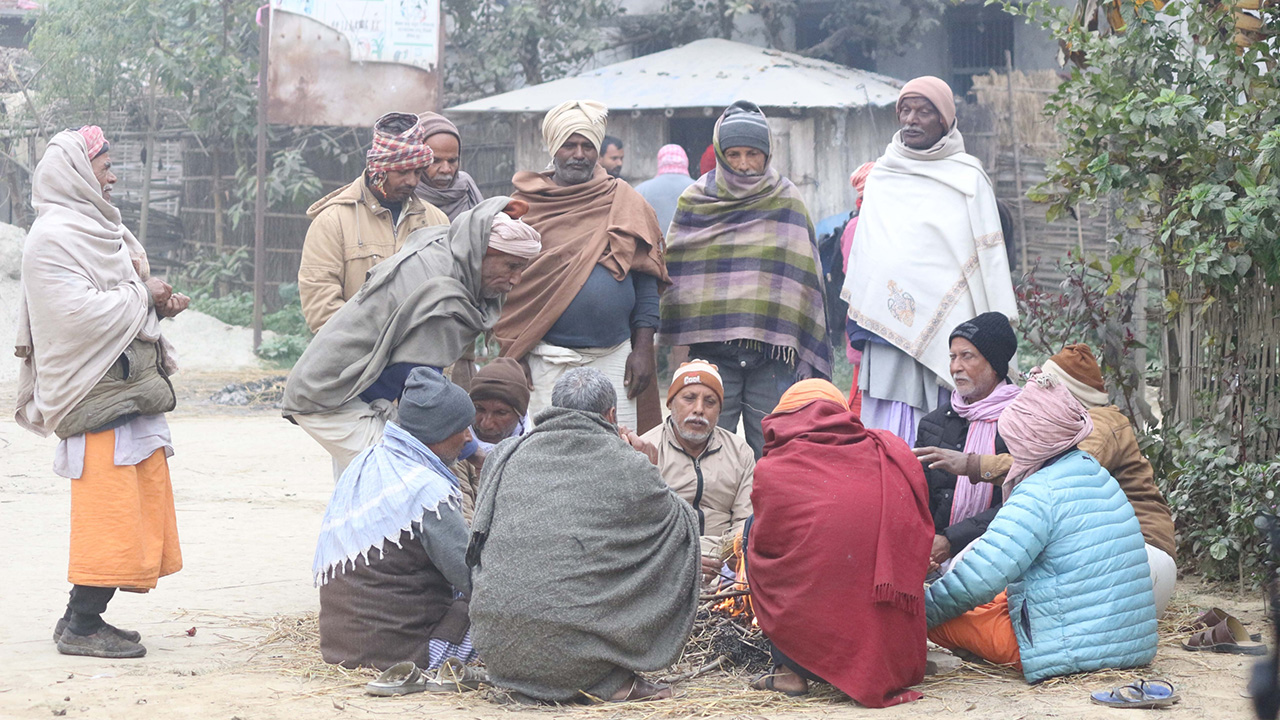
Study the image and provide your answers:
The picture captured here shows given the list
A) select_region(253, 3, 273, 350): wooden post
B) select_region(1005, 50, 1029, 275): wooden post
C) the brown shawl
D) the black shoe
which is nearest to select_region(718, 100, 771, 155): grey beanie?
the brown shawl

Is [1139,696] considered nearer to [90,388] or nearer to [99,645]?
[99,645]

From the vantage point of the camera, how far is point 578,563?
3965 mm

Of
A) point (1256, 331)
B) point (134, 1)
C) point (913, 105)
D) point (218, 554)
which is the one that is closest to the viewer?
point (1256, 331)

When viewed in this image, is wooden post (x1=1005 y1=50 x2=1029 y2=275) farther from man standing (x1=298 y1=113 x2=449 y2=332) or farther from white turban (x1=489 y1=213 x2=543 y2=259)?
white turban (x1=489 y1=213 x2=543 y2=259)

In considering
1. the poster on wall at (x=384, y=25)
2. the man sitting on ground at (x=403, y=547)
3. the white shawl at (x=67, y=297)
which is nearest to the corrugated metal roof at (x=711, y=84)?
the poster on wall at (x=384, y=25)

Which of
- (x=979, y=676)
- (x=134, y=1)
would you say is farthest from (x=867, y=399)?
(x=134, y=1)

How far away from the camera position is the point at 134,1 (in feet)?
49.2

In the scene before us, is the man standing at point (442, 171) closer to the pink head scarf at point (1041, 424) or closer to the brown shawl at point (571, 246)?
the brown shawl at point (571, 246)

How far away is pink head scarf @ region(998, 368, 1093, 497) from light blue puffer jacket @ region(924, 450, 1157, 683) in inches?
2.5

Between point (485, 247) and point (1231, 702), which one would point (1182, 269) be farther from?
point (485, 247)

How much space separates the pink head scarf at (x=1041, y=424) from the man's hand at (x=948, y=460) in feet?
1.03

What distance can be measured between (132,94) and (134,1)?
4.17 feet

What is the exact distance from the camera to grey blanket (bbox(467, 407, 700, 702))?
13.0ft

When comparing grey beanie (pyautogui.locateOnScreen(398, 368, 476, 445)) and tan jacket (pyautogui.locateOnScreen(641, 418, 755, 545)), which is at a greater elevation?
grey beanie (pyautogui.locateOnScreen(398, 368, 476, 445))
